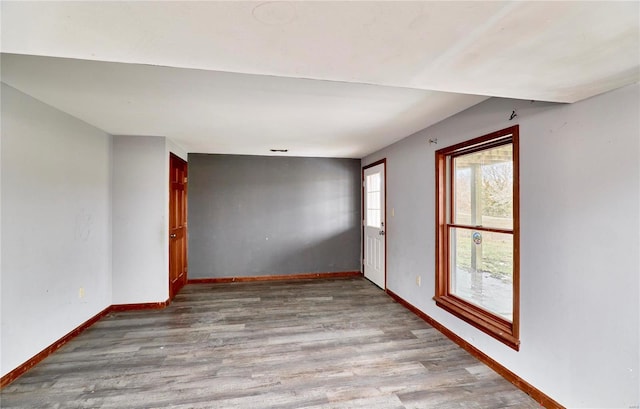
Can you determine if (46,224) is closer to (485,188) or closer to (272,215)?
(272,215)

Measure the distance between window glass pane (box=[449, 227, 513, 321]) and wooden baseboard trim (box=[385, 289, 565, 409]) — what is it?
37 centimetres

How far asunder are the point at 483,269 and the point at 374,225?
7.66ft

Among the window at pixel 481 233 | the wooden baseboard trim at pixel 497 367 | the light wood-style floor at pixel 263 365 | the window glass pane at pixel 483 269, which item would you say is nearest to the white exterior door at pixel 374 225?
the light wood-style floor at pixel 263 365

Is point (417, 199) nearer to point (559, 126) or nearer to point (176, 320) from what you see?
point (559, 126)

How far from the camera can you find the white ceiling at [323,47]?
0.92m

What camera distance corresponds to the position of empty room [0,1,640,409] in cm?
107

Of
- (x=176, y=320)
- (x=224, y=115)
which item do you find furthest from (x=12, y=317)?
(x=224, y=115)

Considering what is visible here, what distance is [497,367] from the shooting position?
7.48ft

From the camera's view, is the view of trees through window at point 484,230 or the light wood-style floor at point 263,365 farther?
the view of trees through window at point 484,230

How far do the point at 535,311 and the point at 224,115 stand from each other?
2964mm

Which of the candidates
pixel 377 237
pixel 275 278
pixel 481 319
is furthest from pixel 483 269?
pixel 275 278

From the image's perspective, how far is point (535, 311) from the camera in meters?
2.01

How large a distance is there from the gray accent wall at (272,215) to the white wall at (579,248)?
308 centimetres

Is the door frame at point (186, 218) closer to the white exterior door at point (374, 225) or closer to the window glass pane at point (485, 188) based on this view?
the white exterior door at point (374, 225)
